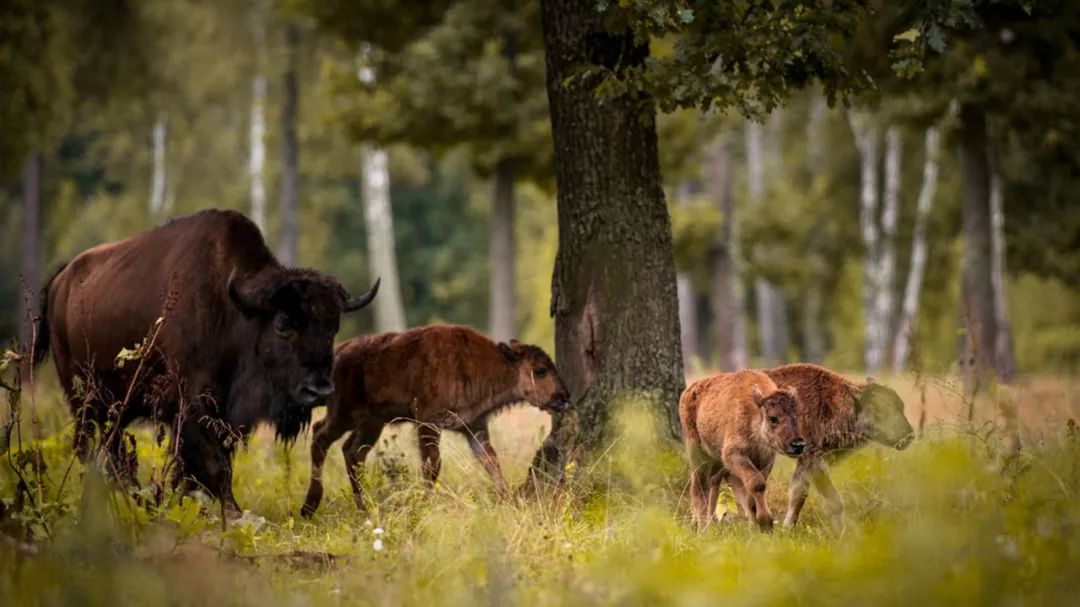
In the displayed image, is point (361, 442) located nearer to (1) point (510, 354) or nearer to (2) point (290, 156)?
(1) point (510, 354)

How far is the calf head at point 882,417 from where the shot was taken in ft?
21.7

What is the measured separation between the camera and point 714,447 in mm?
6824

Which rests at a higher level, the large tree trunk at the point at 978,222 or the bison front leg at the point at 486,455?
the large tree trunk at the point at 978,222

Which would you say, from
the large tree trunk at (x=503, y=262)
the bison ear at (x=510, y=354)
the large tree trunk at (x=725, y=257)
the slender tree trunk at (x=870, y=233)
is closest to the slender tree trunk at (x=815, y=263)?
the slender tree trunk at (x=870, y=233)

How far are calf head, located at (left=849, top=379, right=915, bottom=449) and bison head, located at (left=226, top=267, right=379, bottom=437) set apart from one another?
3.05 meters

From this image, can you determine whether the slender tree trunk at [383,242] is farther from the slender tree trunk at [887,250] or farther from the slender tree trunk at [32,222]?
the slender tree trunk at [887,250]

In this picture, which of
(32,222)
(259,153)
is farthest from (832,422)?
(259,153)

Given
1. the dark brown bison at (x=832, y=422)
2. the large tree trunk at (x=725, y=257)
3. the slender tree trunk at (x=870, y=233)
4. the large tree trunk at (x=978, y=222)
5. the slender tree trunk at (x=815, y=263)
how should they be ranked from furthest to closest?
the slender tree trunk at (x=815, y=263) < the slender tree trunk at (x=870, y=233) < the large tree trunk at (x=725, y=257) < the large tree trunk at (x=978, y=222) < the dark brown bison at (x=832, y=422)

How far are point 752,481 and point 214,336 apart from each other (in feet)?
11.5

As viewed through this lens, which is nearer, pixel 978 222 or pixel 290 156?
pixel 978 222

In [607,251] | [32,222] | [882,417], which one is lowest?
[882,417]

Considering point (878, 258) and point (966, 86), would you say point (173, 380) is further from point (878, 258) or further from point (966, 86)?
point (878, 258)

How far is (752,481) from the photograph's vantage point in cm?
634

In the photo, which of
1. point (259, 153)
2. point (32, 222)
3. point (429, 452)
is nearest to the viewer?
point (429, 452)
